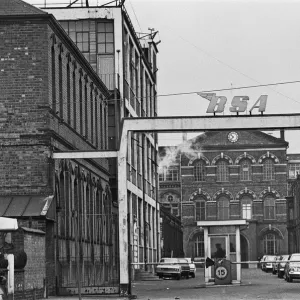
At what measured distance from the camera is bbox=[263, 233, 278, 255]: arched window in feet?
389

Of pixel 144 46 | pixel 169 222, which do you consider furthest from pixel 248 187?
pixel 144 46

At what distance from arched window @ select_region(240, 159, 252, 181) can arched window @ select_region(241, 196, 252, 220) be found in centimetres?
238

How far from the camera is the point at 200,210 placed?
123 m

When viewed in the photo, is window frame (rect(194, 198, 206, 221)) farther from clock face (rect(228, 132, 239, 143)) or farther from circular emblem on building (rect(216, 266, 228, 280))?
circular emblem on building (rect(216, 266, 228, 280))

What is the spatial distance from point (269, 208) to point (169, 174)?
14.4 meters

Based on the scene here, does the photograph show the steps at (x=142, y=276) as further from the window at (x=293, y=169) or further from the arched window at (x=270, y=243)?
the window at (x=293, y=169)

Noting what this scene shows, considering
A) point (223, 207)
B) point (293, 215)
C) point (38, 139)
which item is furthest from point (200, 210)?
point (38, 139)

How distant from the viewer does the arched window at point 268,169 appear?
122188mm

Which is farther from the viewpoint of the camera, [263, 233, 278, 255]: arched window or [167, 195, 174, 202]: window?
[167, 195, 174, 202]: window

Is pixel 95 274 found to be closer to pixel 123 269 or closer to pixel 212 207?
pixel 123 269

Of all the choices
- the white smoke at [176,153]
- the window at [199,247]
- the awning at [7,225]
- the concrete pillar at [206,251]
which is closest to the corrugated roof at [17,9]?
the awning at [7,225]

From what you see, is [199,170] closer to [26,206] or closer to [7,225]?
[26,206]

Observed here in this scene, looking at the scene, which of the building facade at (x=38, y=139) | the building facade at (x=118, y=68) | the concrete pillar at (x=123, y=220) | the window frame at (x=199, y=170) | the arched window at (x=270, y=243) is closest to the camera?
the building facade at (x=38, y=139)

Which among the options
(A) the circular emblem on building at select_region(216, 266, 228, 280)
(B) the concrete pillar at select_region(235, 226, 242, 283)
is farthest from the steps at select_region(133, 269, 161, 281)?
(A) the circular emblem on building at select_region(216, 266, 228, 280)
